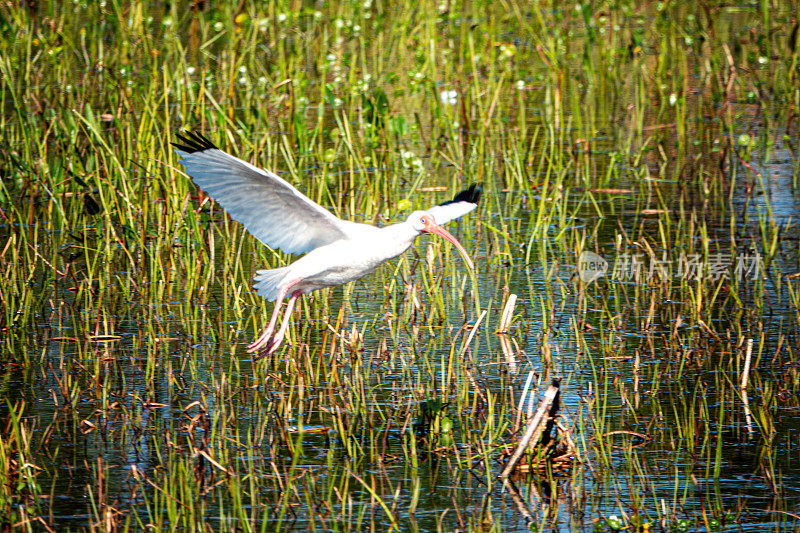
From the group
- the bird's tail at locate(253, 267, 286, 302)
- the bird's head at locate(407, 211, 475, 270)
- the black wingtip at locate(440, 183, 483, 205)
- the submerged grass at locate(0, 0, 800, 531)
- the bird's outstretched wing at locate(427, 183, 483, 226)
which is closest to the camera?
the submerged grass at locate(0, 0, 800, 531)

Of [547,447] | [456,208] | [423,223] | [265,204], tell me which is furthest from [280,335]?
[547,447]

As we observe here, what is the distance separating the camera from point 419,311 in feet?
20.0

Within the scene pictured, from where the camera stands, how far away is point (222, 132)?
25.8 feet

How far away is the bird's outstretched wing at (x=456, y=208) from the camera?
20.4 feet

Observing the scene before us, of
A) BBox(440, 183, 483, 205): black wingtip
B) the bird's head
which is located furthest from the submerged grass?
the bird's head

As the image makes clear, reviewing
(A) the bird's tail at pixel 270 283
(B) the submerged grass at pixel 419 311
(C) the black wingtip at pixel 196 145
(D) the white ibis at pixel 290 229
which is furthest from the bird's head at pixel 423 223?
(C) the black wingtip at pixel 196 145

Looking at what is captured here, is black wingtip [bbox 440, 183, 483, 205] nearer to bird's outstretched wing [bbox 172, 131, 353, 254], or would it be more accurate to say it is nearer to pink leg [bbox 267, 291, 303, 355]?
bird's outstretched wing [bbox 172, 131, 353, 254]

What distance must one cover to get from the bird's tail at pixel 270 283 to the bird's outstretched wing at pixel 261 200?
7.4 inches

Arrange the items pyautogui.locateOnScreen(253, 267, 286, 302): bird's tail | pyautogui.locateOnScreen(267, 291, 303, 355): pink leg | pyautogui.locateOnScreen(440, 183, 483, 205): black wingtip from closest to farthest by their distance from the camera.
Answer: pyautogui.locateOnScreen(267, 291, 303, 355): pink leg < pyautogui.locateOnScreen(253, 267, 286, 302): bird's tail < pyautogui.locateOnScreen(440, 183, 483, 205): black wingtip

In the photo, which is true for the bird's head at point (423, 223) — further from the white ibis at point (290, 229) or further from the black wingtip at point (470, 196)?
the black wingtip at point (470, 196)

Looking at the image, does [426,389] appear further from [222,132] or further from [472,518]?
[222,132]

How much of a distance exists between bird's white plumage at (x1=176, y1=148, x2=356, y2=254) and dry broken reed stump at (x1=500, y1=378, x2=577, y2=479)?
1.65 m

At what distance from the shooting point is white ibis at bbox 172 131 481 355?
5.55 m

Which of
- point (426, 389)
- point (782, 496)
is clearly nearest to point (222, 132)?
point (426, 389)
